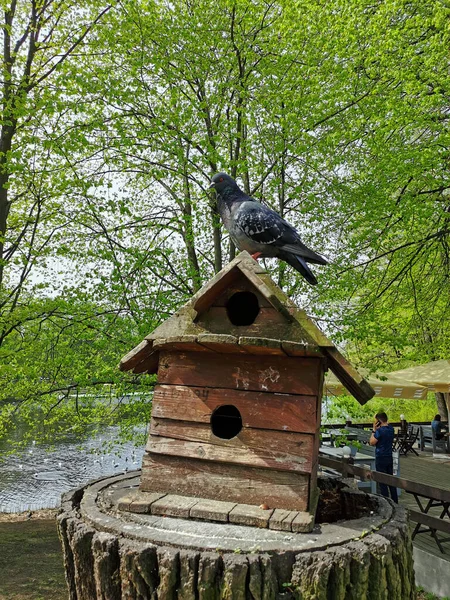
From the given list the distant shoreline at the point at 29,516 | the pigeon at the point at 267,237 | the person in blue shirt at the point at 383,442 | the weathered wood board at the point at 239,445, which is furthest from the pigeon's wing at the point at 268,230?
the distant shoreline at the point at 29,516

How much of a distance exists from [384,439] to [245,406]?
5558 millimetres

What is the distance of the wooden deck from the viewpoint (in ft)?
20.6

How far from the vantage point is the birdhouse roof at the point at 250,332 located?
227 centimetres

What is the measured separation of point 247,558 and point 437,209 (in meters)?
7.92

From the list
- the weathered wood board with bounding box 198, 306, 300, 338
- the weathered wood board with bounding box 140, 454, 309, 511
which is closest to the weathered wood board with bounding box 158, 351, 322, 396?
the weathered wood board with bounding box 198, 306, 300, 338

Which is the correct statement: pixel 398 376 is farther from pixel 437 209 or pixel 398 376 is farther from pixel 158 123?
pixel 158 123

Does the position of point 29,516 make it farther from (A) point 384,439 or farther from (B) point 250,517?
(B) point 250,517

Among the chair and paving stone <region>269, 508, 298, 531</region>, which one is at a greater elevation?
paving stone <region>269, 508, 298, 531</region>

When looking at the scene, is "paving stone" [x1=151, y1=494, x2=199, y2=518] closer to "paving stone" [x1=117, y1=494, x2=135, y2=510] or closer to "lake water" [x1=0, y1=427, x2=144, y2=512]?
"paving stone" [x1=117, y1=494, x2=135, y2=510]

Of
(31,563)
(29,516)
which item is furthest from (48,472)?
(31,563)

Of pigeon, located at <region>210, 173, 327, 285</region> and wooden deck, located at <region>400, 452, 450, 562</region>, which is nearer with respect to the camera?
pigeon, located at <region>210, 173, 327, 285</region>

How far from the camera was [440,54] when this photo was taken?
277 inches

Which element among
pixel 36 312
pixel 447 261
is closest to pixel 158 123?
pixel 36 312

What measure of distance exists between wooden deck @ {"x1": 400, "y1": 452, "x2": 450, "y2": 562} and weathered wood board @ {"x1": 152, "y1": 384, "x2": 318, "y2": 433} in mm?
4695
